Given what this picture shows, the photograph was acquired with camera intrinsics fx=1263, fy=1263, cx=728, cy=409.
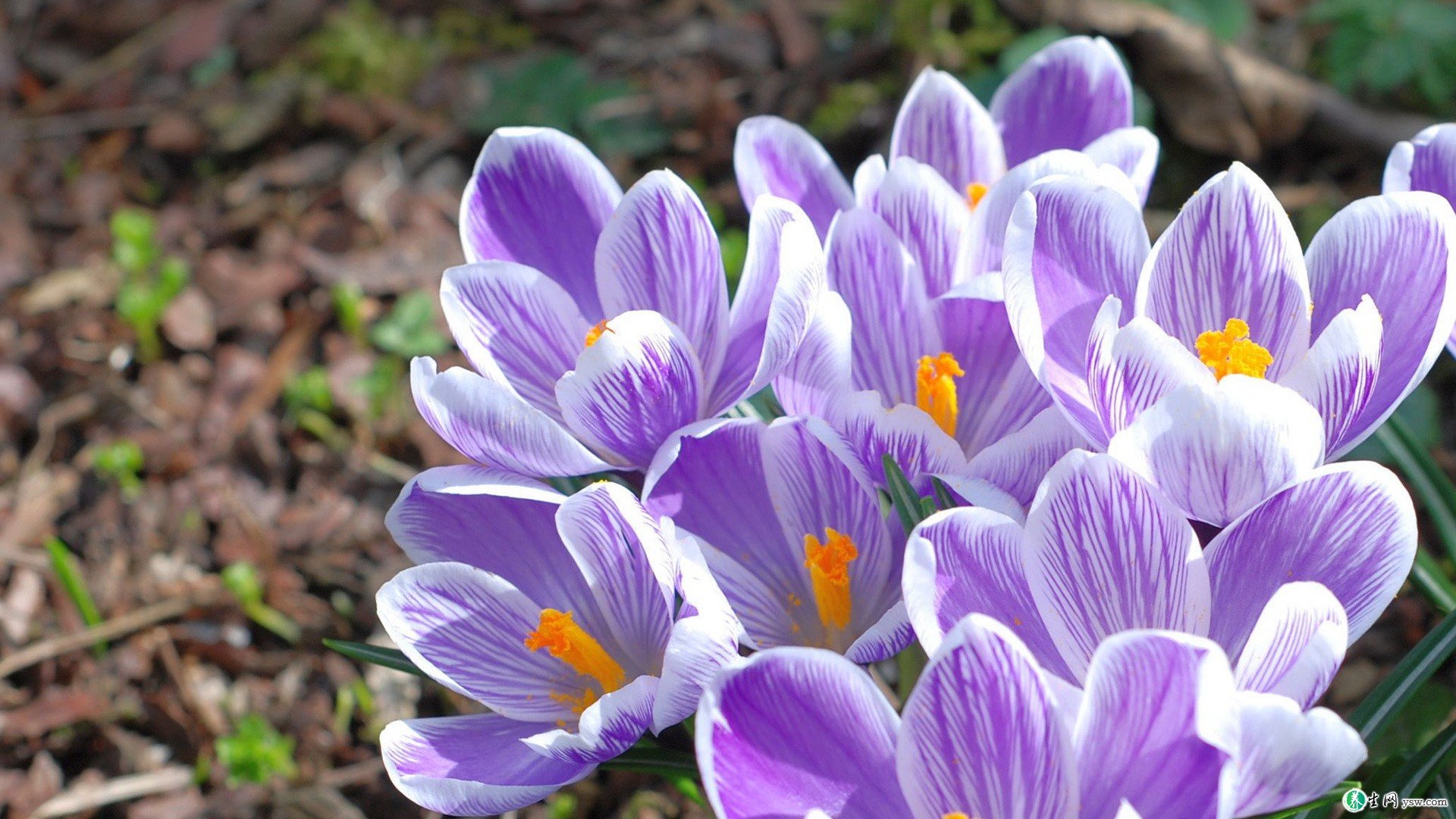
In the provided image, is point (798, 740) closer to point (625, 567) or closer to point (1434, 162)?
point (625, 567)

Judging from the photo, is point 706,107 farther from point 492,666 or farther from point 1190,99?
point 492,666

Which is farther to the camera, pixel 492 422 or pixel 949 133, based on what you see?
pixel 949 133

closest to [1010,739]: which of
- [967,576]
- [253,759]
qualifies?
[967,576]

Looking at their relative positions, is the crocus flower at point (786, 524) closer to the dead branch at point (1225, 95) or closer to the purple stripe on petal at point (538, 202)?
the purple stripe on petal at point (538, 202)

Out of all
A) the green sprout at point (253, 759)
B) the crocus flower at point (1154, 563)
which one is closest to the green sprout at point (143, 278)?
the green sprout at point (253, 759)

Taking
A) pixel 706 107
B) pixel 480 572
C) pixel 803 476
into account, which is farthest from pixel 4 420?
pixel 803 476

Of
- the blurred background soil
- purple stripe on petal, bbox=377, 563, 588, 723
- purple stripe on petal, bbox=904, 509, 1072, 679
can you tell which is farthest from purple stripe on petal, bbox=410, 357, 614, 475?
the blurred background soil
